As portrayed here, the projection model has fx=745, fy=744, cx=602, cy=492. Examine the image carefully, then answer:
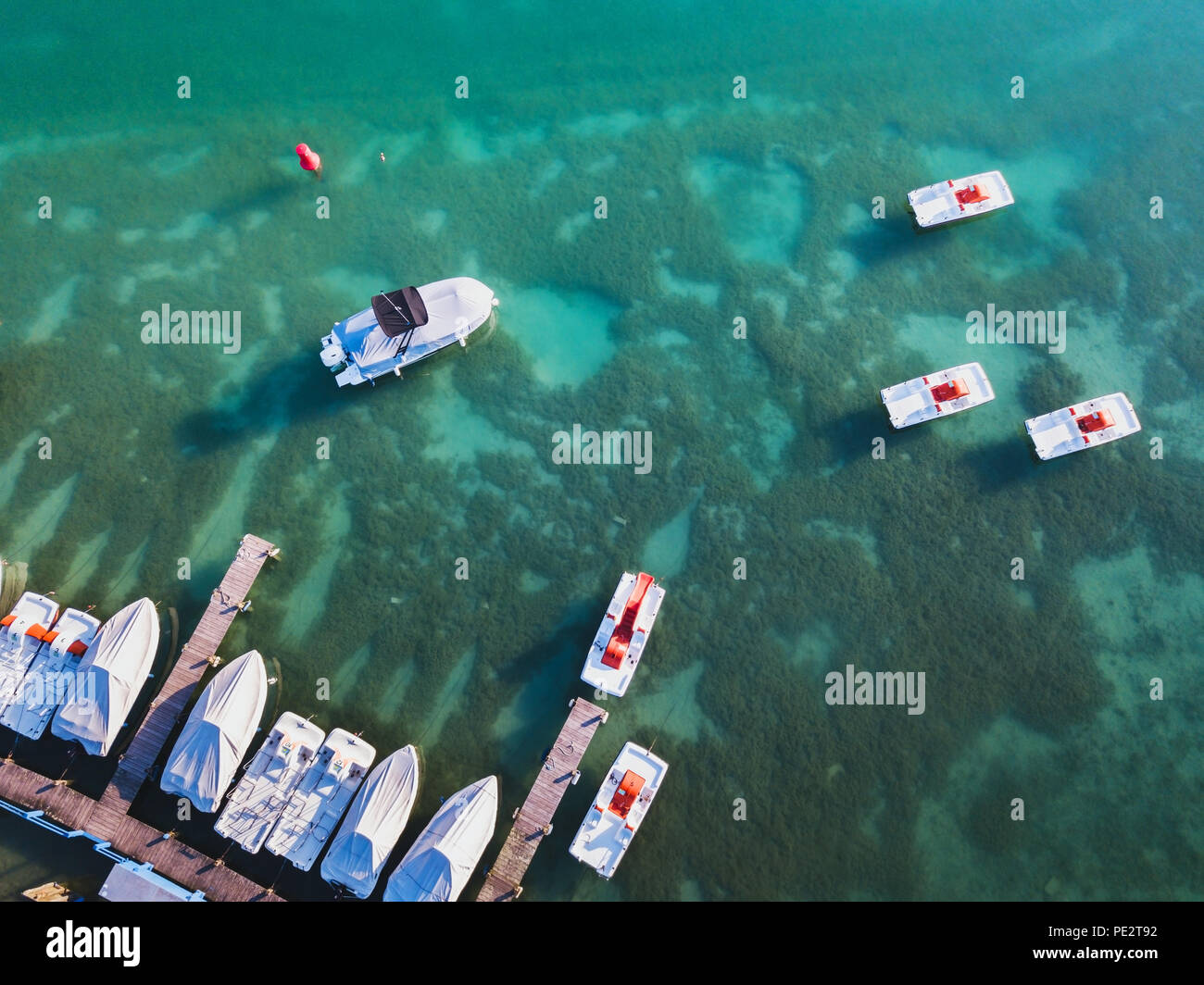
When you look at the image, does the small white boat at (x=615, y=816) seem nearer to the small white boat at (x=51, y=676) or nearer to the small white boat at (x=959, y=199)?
the small white boat at (x=51, y=676)

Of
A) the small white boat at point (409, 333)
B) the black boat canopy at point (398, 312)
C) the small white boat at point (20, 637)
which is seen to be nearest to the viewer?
the small white boat at point (20, 637)

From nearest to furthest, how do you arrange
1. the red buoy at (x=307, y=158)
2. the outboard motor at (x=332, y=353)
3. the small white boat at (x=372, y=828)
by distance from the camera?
the small white boat at (x=372, y=828)
the outboard motor at (x=332, y=353)
the red buoy at (x=307, y=158)

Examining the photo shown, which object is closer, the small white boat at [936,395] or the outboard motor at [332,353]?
the small white boat at [936,395]

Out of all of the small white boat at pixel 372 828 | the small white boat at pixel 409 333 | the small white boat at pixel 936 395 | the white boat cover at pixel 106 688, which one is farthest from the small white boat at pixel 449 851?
the small white boat at pixel 936 395

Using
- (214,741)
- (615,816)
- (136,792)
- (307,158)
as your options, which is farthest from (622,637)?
(307,158)

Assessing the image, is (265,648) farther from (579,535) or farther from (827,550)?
(827,550)

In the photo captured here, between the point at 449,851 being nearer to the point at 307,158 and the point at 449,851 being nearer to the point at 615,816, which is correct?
the point at 615,816

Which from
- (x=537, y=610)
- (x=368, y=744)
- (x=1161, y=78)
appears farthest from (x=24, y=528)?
(x=1161, y=78)

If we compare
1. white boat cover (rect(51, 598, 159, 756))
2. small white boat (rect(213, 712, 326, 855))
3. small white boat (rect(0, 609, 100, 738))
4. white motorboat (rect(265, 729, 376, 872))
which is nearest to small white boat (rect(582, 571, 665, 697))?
white motorboat (rect(265, 729, 376, 872))
